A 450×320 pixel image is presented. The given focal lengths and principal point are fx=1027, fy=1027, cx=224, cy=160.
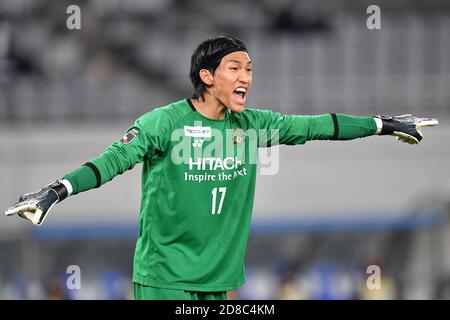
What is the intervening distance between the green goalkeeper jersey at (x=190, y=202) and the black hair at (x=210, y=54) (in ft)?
0.36

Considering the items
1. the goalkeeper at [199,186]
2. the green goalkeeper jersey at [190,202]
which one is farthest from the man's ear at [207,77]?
the green goalkeeper jersey at [190,202]

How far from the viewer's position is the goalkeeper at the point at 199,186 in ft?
14.9

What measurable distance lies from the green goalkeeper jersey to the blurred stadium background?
195 inches

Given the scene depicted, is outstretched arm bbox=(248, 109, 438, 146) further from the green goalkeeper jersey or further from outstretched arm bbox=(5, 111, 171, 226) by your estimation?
outstretched arm bbox=(5, 111, 171, 226)

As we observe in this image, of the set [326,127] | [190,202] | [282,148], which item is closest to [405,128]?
[326,127]

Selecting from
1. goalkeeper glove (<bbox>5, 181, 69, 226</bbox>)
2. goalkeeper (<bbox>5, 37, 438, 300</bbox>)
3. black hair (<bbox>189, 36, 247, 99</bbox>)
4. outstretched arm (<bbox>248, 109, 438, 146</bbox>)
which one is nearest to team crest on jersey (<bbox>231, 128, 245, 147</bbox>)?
goalkeeper (<bbox>5, 37, 438, 300</bbox>)

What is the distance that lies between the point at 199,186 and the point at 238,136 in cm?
30

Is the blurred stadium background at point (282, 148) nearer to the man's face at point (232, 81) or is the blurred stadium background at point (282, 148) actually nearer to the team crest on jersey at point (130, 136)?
the man's face at point (232, 81)

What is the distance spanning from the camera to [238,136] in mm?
4660

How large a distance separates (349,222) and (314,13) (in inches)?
156

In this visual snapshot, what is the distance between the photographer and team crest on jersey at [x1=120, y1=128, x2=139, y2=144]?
4.41 m

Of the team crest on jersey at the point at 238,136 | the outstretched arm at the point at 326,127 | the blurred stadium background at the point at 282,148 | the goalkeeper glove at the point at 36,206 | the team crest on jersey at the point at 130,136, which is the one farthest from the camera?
the blurred stadium background at the point at 282,148

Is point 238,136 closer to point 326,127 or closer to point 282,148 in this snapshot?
point 326,127
